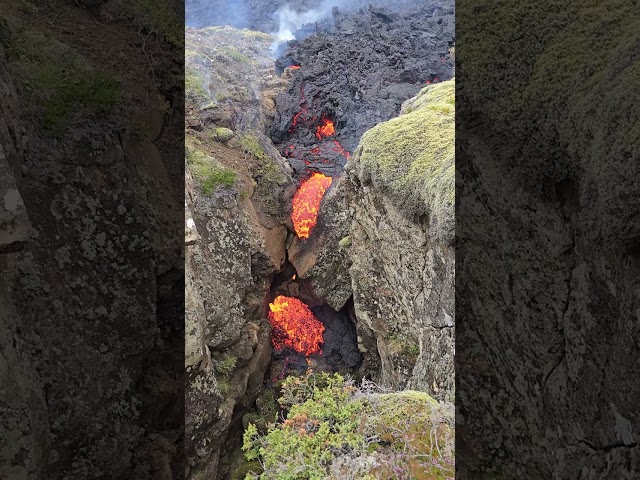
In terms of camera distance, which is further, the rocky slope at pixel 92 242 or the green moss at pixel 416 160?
the green moss at pixel 416 160

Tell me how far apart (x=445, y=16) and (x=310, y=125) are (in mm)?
8525

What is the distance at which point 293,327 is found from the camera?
1321 centimetres

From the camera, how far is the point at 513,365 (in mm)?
1560

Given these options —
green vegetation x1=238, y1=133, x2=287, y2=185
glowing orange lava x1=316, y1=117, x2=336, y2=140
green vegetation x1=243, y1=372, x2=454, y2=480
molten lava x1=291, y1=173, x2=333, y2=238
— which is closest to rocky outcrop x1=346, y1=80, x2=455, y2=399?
green vegetation x1=243, y1=372, x2=454, y2=480

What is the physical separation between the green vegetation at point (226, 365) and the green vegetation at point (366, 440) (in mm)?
3368

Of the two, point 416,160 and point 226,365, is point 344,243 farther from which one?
point 416,160

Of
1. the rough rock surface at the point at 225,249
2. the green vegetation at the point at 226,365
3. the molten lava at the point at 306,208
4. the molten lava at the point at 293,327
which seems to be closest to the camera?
the rough rock surface at the point at 225,249

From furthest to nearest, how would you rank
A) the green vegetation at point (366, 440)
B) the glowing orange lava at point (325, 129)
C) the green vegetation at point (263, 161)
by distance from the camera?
the glowing orange lava at point (325, 129), the green vegetation at point (263, 161), the green vegetation at point (366, 440)

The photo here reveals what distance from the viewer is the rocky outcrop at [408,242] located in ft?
17.6

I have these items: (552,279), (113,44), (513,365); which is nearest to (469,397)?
(513,365)

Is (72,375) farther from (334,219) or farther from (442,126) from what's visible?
(334,219)

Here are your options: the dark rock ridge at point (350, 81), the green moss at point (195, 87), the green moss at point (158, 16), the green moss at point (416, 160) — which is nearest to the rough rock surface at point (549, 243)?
the green moss at point (158, 16)

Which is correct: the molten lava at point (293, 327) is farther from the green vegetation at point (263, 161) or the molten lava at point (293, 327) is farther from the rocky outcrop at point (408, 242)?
the rocky outcrop at point (408, 242)

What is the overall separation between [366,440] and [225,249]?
5.49 meters
